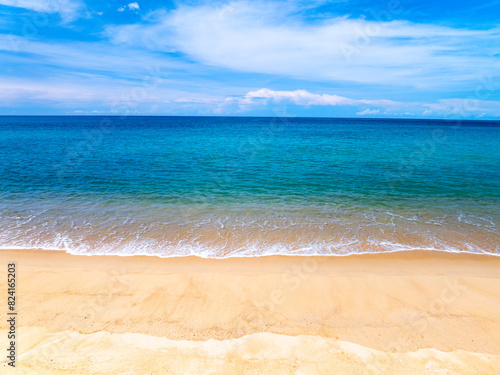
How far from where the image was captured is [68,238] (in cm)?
1541

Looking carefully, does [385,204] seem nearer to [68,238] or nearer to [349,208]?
[349,208]

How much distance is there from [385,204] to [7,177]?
1394 inches

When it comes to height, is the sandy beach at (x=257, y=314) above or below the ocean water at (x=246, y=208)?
below

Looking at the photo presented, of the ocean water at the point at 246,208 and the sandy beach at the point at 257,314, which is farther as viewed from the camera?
the ocean water at the point at 246,208

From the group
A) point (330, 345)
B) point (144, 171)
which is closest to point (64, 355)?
point (330, 345)

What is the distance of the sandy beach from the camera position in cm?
740

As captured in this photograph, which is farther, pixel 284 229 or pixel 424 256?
pixel 284 229

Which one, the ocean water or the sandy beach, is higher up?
the ocean water

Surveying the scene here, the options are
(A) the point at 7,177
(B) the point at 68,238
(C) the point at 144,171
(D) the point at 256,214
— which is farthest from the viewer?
(C) the point at 144,171

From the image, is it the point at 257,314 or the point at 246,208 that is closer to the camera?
the point at 257,314

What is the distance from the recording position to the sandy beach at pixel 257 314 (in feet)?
24.3

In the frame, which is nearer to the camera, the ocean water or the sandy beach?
the sandy beach

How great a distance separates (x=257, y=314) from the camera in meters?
9.63

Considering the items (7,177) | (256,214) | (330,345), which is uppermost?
(7,177)
